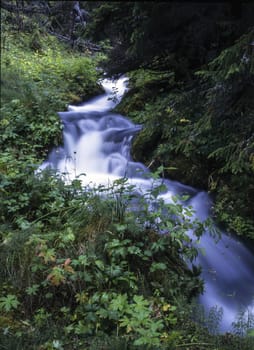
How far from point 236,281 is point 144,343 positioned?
2062mm

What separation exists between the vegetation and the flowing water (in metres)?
0.26

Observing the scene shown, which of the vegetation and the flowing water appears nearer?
the vegetation

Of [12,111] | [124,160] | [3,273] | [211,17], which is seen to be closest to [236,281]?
[3,273]

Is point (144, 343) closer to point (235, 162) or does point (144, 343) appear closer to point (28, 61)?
point (235, 162)

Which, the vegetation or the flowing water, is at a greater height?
the vegetation

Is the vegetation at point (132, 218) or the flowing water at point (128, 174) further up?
the vegetation at point (132, 218)

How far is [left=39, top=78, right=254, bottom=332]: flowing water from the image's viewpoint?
12.3 feet

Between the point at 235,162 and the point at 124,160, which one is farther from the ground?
the point at 235,162

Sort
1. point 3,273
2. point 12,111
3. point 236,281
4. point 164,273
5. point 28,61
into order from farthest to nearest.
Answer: point 28,61
point 12,111
point 236,281
point 164,273
point 3,273

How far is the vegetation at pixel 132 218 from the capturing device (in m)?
2.69

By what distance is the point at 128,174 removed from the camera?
6309mm

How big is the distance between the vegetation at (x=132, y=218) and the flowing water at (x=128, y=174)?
258mm

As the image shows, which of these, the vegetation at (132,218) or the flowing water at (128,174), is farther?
the flowing water at (128,174)

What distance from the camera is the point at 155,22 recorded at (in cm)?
630
